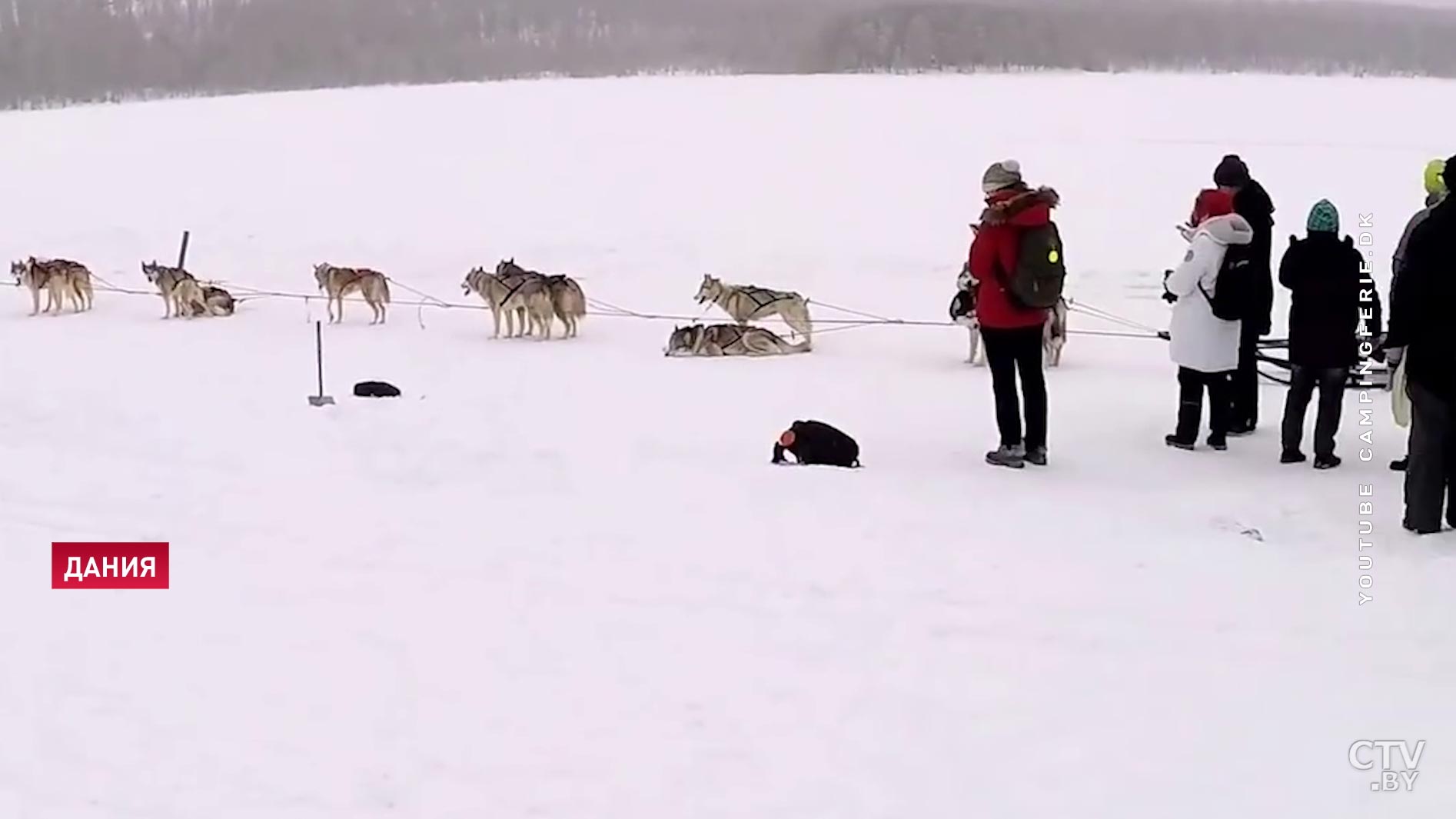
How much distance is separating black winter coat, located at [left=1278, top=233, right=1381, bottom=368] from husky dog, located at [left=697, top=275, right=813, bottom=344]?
452cm

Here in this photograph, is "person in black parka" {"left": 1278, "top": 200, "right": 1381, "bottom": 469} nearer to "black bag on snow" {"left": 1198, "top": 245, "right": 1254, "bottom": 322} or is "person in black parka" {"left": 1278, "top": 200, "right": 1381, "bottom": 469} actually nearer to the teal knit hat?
the teal knit hat

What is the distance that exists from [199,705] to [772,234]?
13234 mm

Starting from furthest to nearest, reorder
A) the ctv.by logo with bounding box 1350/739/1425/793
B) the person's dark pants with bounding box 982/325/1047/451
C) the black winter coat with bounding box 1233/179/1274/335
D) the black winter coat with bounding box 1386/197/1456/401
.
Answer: the black winter coat with bounding box 1233/179/1274/335 < the person's dark pants with bounding box 982/325/1047/451 < the black winter coat with bounding box 1386/197/1456/401 < the ctv.by logo with bounding box 1350/739/1425/793

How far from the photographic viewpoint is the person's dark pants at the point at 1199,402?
252 inches

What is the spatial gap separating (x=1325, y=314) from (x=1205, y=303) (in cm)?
51

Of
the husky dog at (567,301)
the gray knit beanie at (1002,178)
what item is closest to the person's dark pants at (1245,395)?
the gray knit beanie at (1002,178)

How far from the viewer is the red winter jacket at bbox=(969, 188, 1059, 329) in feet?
19.4

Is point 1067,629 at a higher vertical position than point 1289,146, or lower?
lower

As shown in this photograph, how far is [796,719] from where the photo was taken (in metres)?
3.56

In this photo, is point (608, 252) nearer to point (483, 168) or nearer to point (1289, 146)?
point (483, 168)

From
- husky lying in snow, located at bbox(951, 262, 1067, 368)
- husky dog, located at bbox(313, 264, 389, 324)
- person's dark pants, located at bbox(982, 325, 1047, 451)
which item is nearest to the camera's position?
person's dark pants, located at bbox(982, 325, 1047, 451)

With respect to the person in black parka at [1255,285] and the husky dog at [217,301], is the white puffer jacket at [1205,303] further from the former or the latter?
the husky dog at [217,301]

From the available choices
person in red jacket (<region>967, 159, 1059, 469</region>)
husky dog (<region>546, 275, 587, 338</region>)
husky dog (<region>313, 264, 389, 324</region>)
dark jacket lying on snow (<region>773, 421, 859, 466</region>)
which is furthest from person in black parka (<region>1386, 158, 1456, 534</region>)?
husky dog (<region>313, 264, 389, 324</region>)

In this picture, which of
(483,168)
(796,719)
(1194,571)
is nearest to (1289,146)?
(483,168)
